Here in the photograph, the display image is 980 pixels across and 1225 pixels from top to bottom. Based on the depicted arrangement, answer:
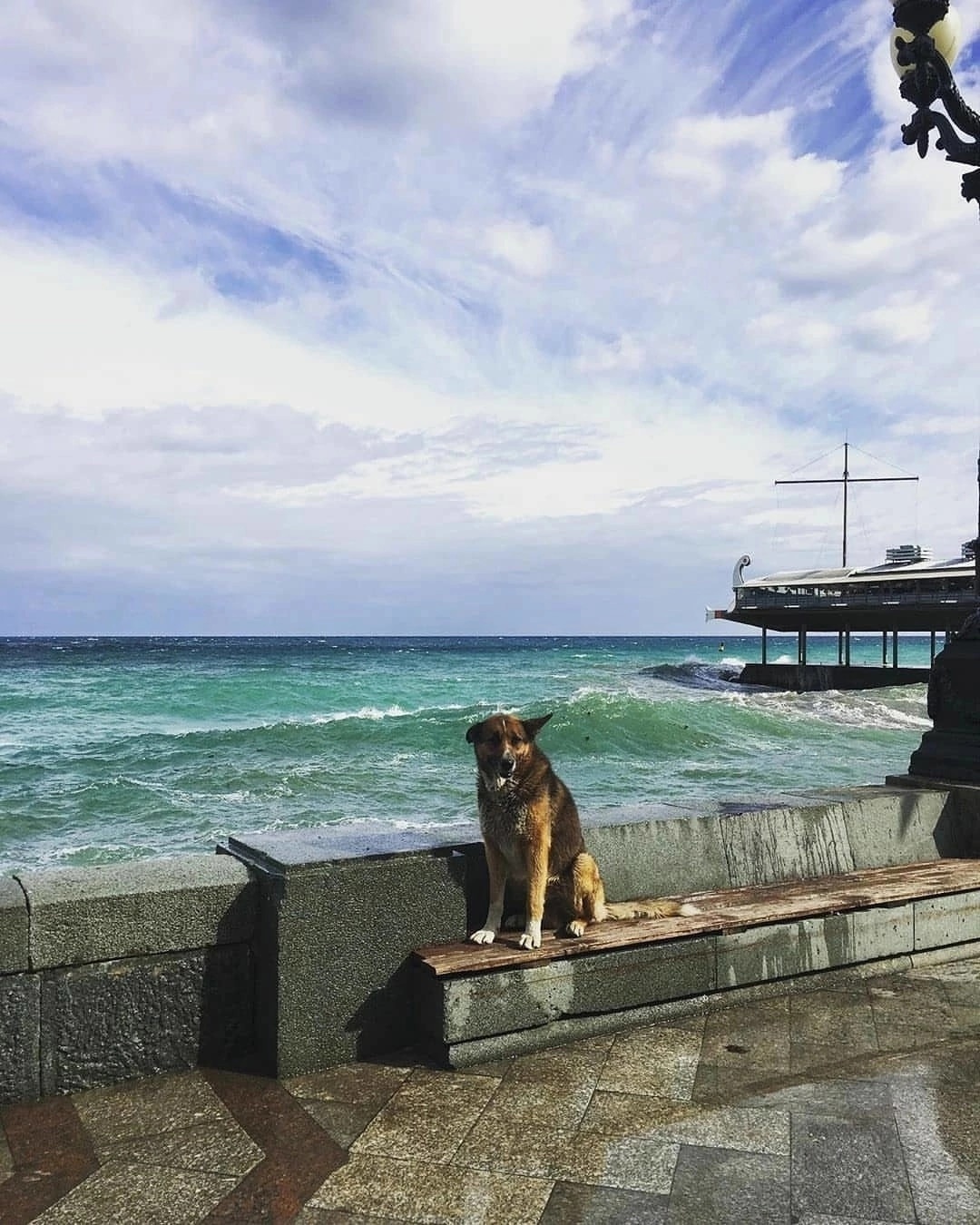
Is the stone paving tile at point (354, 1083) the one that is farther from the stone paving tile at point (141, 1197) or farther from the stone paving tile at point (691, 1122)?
the stone paving tile at point (691, 1122)

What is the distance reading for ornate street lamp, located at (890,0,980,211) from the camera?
6539mm

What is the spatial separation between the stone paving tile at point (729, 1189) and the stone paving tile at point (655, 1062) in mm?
504

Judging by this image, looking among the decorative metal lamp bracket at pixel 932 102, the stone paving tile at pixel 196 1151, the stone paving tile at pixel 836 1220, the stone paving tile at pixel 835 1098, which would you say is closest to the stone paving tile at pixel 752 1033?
the stone paving tile at pixel 835 1098

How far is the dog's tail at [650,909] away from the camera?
16.7 feet

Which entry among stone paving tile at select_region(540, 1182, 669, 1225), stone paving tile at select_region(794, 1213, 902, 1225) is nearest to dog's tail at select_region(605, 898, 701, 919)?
stone paving tile at select_region(540, 1182, 669, 1225)

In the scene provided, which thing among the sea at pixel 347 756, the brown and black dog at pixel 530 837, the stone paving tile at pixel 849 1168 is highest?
the brown and black dog at pixel 530 837

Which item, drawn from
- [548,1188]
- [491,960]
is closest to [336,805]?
[491,960]

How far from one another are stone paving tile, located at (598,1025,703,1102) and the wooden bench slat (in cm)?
41

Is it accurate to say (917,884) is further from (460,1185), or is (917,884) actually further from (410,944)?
(460,1185)

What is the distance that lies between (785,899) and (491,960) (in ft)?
6.08

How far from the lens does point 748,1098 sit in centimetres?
405

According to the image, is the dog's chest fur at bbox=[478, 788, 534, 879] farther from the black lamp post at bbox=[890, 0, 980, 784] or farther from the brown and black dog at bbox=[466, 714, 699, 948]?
the black lamp post at bbox=[890, 0, 980, 784]

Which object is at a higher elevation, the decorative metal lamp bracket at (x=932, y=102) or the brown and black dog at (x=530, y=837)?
the decorative metal lamp bracket at (x=932, y=102)

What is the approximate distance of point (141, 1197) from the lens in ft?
11.0
